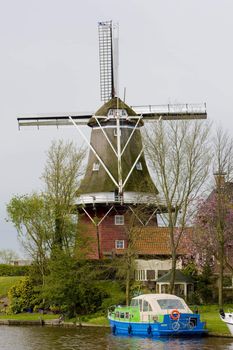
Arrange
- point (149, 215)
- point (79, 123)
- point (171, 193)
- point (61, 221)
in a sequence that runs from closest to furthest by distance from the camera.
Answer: point (171, 193)
point (61, 221)
point (149, 215)
point (79, 123)

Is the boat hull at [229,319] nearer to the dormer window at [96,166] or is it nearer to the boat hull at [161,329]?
the boat hull at [161,329]

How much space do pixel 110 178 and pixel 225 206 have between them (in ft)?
62.7

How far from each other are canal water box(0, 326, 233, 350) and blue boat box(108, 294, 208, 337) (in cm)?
76

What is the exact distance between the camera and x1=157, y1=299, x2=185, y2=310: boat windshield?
136ft

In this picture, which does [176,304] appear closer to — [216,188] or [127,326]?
[127,326]

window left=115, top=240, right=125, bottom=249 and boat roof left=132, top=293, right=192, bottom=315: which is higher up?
A: window left=115, top=240, right=125, bottom=249

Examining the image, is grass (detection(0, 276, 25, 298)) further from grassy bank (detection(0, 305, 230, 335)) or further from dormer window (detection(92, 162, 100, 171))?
dormer window (detection(92, 162, 100, 171))

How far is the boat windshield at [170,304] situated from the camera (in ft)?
136

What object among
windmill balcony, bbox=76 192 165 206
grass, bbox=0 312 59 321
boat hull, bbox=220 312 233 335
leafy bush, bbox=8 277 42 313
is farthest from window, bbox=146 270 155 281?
boat hull, bbox=220 312 233 335

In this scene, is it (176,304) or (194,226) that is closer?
(176,304)

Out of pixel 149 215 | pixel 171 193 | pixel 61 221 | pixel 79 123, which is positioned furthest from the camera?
pixel 79 123

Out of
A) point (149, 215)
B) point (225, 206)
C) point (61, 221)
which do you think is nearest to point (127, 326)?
point (225, 206)

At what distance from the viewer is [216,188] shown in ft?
164

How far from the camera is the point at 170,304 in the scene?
41.8 meters
